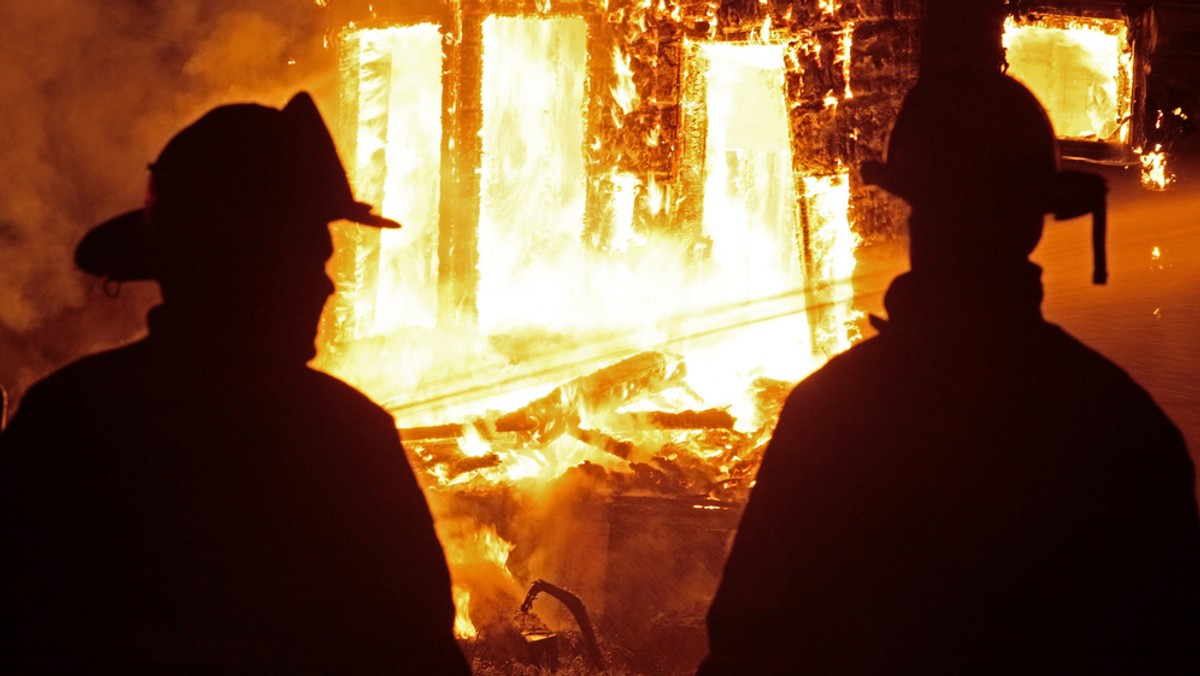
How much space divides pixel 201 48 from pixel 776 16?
7860 millimetres

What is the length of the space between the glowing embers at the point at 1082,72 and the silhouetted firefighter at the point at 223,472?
8639mm

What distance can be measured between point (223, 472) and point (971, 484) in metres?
1.91

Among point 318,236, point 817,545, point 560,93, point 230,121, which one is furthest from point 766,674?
point 560,93

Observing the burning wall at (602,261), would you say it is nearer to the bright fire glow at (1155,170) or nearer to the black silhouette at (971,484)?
the bright fire glow at (1155,170)

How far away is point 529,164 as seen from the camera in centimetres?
1174

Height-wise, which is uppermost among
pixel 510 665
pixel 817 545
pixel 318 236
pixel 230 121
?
pixel 230 121

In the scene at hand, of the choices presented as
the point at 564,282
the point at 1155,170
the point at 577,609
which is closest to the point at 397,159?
the point at 564,282

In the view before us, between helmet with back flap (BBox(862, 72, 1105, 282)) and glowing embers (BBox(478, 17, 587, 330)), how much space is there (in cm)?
877

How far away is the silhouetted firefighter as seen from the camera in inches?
92.0

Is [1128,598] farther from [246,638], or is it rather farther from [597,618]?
[597,618]

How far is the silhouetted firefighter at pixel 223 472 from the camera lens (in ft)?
7.67

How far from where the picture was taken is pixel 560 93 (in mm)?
11719

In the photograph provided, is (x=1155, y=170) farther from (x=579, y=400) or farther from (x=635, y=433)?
(x=579, y=400)

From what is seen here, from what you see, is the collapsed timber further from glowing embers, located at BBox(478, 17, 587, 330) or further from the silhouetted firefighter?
the silhouetted firefighter
